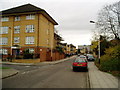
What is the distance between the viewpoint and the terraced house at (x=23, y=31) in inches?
1383

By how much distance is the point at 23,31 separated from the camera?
3672cm

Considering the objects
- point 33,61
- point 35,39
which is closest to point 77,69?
point 33,61

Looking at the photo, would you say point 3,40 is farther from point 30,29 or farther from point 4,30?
point 30,29

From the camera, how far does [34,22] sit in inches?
1403

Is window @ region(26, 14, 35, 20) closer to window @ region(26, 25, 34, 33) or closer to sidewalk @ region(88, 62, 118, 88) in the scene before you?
window @ region(26, 25, 34, 33)

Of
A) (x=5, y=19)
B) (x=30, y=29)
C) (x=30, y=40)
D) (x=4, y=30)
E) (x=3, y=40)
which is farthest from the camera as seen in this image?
(x=5, y=19)

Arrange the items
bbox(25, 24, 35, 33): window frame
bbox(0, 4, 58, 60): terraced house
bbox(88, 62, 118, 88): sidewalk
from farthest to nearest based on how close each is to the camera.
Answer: bbox(25, 24, 35, 33): window frame, bbox(0, 4, 58, 60): terraced house, bbox(88, 62, 118, 88): sidewalk

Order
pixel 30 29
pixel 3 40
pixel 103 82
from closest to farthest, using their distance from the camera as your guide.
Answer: pixel 103 82 → pixel 30 29 → pixel 3 40

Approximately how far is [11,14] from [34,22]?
6.79m

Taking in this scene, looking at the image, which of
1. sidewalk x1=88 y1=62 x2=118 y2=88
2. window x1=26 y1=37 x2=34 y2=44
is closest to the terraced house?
window x1=26 y1=37 x2=34 y2=44

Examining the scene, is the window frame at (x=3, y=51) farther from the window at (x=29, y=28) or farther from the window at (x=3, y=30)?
the window at (x=29, y=28)

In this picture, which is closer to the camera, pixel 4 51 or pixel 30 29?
pixel 30 29

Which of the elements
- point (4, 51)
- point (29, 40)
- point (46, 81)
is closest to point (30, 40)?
point (29, 40)

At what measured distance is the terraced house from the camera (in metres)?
35.1
